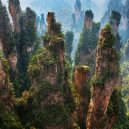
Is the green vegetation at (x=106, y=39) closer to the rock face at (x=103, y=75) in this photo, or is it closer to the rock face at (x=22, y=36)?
the rock face at (x=103, y=75)

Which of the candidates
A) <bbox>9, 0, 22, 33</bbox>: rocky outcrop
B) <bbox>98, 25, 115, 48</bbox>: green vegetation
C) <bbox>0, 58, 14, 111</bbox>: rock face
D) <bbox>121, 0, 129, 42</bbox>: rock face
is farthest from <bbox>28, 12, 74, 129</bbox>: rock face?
<bbox>121, 0, 129, 42</bbox>: rock face

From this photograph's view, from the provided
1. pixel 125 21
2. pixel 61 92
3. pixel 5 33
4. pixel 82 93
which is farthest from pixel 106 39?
pixel 125 21

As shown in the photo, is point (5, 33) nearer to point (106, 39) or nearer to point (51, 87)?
point (51, 87)

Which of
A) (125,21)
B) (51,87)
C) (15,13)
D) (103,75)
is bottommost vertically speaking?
(51,87)

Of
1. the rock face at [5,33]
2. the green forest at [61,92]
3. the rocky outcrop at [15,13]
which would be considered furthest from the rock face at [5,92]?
the rocky outcrop at [15,13]

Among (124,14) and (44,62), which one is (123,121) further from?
(124,14)

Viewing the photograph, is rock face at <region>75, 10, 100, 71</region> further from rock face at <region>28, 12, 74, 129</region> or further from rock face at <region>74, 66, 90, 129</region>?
rock face at <region>28, 12, 74, 129</region>
